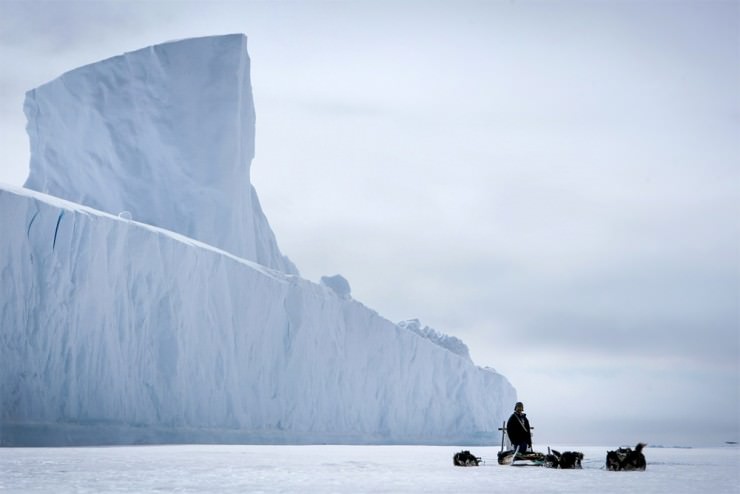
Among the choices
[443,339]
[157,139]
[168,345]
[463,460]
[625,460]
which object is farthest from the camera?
[443,339]

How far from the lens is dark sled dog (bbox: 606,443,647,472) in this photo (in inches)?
448

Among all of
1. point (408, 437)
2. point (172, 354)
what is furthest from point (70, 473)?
point (408, 437)

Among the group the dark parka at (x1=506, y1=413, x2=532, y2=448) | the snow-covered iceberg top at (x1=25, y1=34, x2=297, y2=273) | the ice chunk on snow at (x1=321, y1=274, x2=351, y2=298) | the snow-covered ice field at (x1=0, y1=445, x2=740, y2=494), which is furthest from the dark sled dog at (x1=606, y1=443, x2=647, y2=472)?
the ice chunk on snow at (x1=321, y1=274, x2=351, y2=298)

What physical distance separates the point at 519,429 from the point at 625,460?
4.52ft

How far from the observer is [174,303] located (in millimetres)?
21094

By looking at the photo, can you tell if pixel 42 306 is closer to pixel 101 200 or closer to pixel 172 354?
pixel 172 354

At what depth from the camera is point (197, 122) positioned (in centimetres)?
2886

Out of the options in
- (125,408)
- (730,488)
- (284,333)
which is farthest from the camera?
(284,333)

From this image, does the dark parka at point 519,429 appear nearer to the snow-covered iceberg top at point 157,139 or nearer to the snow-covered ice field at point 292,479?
the snow-covered ice field at point 292,479

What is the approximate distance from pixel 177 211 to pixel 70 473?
19.7 metres

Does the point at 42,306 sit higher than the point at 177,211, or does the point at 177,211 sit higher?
the point at 177,211

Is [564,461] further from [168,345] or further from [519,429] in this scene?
[168,345]

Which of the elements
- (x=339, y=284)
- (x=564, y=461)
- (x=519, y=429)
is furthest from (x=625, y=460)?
(x=339, y=284)

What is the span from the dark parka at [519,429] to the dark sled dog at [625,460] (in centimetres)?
101
